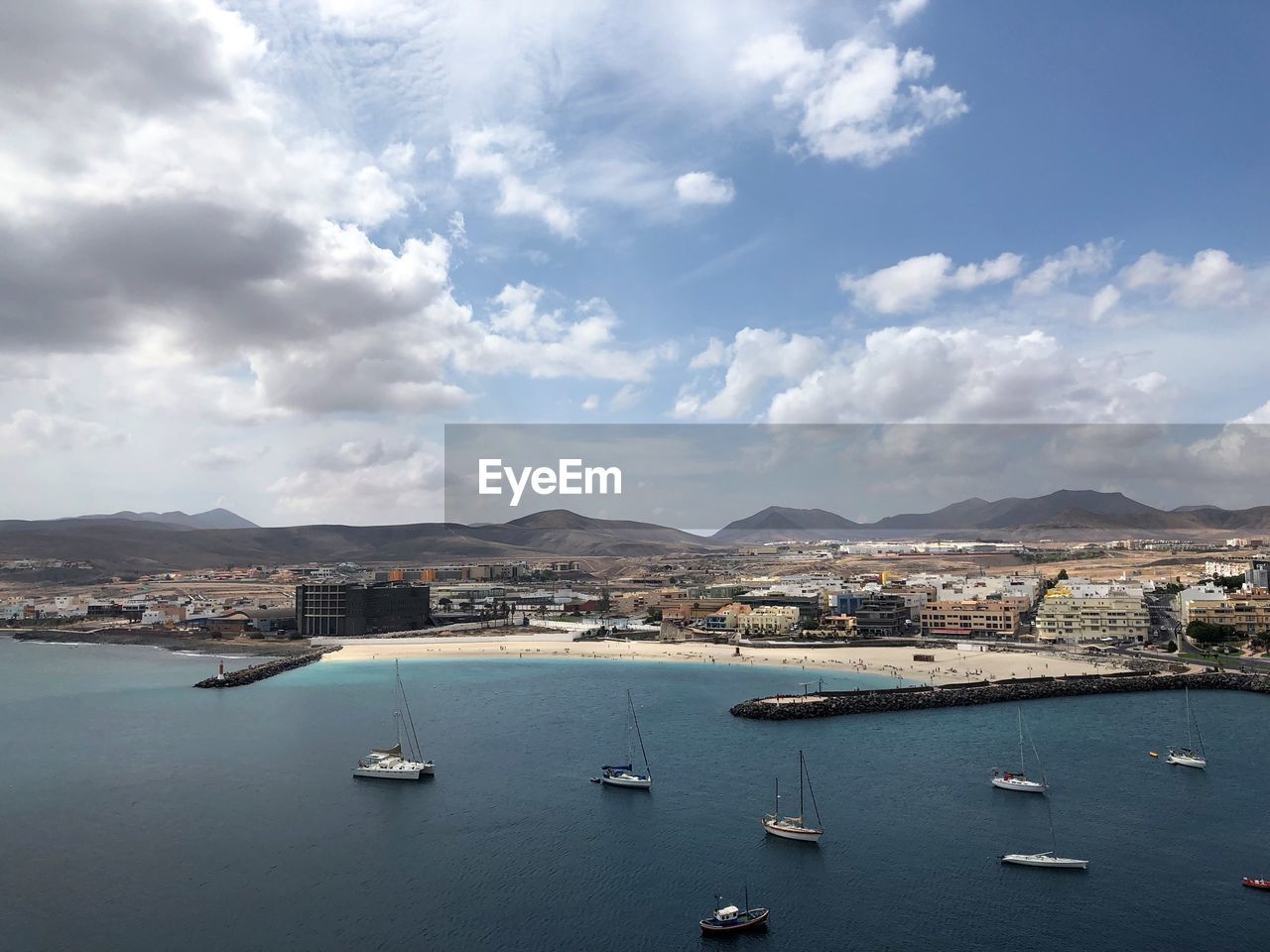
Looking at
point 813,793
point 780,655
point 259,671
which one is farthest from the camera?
point 780,655

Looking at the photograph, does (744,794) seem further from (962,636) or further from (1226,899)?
(962,636)

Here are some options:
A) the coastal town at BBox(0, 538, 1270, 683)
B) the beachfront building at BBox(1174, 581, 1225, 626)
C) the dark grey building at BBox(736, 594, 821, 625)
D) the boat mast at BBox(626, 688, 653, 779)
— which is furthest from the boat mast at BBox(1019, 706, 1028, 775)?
the dark grey building at BBox(736, 594, 821, 625)

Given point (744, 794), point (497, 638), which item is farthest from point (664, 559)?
point (744, 794)

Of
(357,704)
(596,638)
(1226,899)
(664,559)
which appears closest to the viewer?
(1226,899)

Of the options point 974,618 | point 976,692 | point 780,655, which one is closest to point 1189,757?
point 976,692

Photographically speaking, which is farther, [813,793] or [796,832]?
[813,793]

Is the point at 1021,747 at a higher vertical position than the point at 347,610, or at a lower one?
lower

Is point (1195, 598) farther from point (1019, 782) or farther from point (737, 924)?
point (737, 924)

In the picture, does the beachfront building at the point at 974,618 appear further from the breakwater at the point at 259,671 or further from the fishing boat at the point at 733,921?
the fishing boat at the point at 733,921
